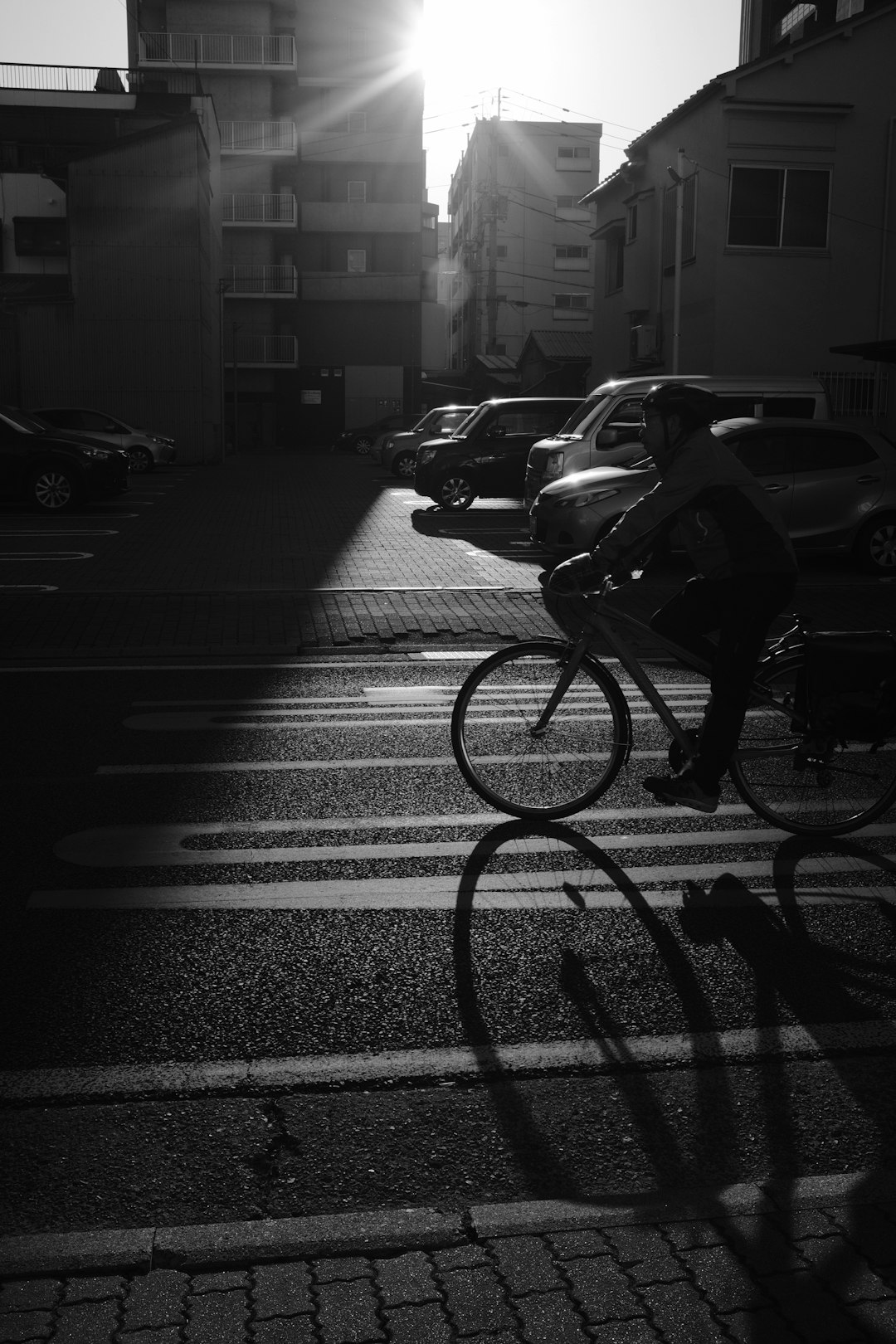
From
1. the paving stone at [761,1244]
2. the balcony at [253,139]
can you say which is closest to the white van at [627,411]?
the paving stone at [761,1244]

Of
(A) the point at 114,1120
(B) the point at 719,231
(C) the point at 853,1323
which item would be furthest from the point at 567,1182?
(B) the point at 719,231

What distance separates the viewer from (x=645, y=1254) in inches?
100

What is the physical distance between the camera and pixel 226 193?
195 ft

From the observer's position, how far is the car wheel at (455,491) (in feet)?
73.4

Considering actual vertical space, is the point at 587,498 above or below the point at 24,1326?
above

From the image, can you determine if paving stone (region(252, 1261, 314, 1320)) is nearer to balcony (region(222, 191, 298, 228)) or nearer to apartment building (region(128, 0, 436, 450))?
apartment building (region(128, 0, 436, 450))

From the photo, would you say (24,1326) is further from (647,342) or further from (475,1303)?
(647,342)

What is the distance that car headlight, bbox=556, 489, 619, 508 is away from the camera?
14352mm

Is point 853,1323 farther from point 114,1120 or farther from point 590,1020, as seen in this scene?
point 114,1120

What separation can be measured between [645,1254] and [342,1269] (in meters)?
0.56

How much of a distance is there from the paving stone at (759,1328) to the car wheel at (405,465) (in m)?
31.5

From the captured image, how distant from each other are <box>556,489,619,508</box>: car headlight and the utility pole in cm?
6555

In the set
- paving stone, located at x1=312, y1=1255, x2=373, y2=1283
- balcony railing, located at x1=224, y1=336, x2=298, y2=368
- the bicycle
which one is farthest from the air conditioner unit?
balcony railing, located at x1=224, y1=336, x2=298, y2=368

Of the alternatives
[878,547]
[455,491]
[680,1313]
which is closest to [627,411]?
[878,547]
